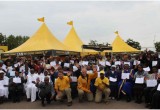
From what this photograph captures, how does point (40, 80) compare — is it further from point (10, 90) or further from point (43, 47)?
point (43, 47)

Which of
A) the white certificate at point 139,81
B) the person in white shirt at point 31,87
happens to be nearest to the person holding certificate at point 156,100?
the white certificate at point 139,81

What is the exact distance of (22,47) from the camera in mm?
23000

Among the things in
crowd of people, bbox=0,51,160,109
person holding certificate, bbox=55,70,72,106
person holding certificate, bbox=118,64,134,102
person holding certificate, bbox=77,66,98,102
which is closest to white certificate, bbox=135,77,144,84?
crowd of people, bbox=0,51,160,109

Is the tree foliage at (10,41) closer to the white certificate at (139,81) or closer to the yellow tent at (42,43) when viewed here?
the yellow tent at (42,43)

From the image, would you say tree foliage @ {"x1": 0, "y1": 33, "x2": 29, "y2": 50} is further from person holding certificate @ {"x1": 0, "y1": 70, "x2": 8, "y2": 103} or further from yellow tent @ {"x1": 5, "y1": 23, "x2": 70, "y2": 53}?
person holding certificate @ {"x1": 0, "y1": 70, "x2": 8, "y2": 103}

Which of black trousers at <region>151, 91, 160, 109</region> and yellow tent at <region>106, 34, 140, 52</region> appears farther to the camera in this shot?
yellow tent at <region>106, 34, 140, 52</region>

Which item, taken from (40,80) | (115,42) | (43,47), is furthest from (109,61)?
(115,42)

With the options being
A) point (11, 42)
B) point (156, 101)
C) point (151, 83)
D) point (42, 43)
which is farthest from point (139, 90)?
point (11, 42)

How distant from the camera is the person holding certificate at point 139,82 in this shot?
34.1 ft

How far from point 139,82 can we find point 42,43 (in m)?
14.0

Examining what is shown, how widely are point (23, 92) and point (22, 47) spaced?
37.8 feet

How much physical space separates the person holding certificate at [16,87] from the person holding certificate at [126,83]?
426 cm

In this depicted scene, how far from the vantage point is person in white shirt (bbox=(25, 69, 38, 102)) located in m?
11.6

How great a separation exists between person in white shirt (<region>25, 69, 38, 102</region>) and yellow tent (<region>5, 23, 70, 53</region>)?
32.9 feet
